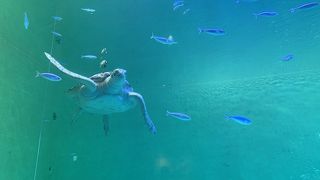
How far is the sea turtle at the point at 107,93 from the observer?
5574 millimetres

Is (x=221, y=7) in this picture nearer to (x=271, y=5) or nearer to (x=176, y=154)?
(x=271, y=5)

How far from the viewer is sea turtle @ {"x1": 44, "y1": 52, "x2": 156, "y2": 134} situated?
5.57 meters

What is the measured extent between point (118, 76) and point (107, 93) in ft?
2.03

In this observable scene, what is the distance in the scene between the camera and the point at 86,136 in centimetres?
798

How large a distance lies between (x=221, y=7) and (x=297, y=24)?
174 centimetres

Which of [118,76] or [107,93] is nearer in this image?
[118,76]

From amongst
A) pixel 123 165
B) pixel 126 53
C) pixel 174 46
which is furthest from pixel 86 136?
pixel 174 46

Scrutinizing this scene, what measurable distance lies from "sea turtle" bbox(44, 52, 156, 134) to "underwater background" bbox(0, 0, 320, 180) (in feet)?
4.88

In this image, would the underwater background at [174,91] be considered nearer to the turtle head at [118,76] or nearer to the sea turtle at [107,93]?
the sea turtle at [107,93]

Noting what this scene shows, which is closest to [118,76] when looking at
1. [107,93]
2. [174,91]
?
[107,93]

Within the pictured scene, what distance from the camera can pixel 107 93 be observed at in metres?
5.88

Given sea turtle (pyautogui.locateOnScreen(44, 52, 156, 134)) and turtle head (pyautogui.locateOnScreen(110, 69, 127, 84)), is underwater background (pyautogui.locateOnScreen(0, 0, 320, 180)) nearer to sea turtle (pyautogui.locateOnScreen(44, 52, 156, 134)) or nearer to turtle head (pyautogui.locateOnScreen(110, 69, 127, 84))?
sea turtle (pyautogui.locateOnScreen(44, 52, 156, 134))

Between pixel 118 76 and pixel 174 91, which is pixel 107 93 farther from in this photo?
pixel 174 91

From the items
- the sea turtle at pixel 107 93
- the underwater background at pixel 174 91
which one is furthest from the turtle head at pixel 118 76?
the underwater background at pixel 174 91
